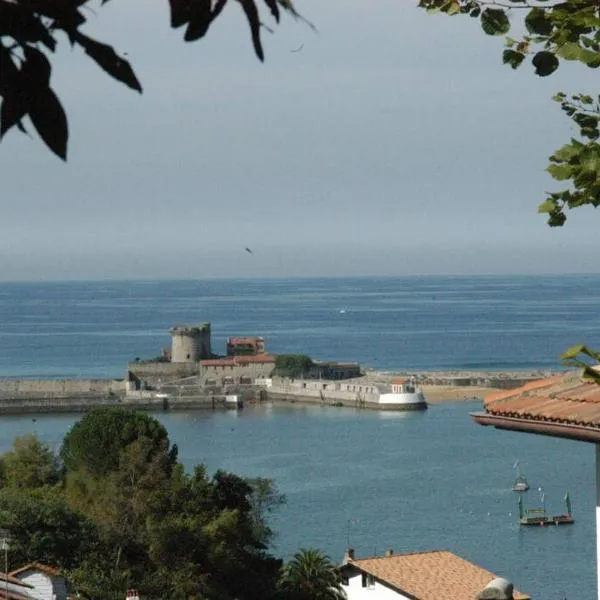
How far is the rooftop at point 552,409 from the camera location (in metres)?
3.11

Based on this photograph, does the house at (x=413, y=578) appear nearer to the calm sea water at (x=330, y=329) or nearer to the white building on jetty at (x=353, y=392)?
the white building on jetty at (x=353, y=392)

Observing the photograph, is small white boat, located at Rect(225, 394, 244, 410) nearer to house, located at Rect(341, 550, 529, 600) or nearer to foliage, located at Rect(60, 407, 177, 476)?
foliage, located at Rect(60, 407, 177, 476)

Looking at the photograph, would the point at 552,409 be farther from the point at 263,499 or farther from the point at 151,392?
the point at 151,392

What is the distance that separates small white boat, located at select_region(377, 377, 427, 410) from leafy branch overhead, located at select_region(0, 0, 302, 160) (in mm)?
50907

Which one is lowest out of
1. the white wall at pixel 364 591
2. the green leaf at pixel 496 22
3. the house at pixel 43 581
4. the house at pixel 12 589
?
the white wall at pixel 364 591

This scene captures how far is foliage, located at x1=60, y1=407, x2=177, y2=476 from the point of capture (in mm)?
23984

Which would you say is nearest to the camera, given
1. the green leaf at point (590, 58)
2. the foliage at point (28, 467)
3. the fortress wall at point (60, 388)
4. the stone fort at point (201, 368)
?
the green leaf at point (590, 58)

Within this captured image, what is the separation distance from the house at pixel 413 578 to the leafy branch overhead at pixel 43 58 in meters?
13.3

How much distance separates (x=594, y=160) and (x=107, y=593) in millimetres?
11788

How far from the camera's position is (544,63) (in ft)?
8.97

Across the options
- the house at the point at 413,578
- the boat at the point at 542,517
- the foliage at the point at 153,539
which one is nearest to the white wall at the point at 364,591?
the house at the point at 413,578

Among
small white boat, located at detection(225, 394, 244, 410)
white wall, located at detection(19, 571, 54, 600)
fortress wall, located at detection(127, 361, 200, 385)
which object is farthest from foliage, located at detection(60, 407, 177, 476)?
fortress wall, located at detection(127, 361, 200, 385)

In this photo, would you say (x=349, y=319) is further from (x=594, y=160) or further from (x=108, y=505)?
(x=594, y=160)

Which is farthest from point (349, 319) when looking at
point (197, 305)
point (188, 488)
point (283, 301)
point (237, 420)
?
point (188, 488)
